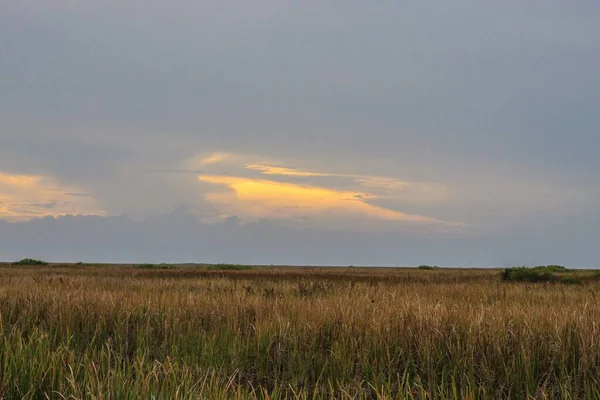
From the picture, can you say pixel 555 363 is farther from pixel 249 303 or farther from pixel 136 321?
pixel 136 321

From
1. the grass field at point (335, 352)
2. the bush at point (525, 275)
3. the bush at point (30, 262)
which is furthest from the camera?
the bush at point (30, 262)

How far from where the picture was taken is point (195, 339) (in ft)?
19.5

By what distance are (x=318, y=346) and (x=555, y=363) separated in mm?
2472

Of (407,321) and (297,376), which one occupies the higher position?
(407,321)

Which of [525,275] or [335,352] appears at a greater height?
[525,275]

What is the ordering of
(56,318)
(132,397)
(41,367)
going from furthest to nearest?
(56,318) < (41,367) < (132,397)

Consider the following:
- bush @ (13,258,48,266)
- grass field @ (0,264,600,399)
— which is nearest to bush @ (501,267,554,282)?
grass field @ (0,264,600,399)

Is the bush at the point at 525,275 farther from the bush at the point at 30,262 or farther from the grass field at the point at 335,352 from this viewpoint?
the bush at the point at 30,262

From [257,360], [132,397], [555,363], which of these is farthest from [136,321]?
[555,363]

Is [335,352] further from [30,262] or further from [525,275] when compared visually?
[30,262]

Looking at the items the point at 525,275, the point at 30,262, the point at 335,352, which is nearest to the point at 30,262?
the point at 30,262

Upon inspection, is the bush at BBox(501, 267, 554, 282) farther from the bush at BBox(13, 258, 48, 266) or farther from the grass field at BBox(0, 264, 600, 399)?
the bush at BBox(13, 258, 48, 266)

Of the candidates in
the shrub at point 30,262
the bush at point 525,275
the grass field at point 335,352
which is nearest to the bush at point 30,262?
the shrub at point 30,262

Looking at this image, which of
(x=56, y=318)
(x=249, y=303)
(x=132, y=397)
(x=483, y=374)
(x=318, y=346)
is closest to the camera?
(x=132, y=397)
